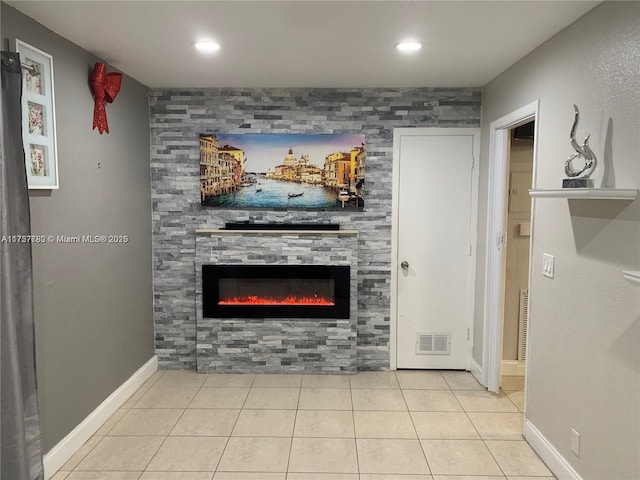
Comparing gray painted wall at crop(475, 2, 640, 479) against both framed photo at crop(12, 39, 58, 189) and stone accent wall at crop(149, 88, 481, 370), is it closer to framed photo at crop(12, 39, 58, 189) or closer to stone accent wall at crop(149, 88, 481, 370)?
stone accent wall at crop(149, 88, 481, 370)

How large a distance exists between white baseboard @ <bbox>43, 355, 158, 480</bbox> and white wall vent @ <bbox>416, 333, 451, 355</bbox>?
2369mm

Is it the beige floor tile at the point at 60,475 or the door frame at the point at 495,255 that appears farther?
the door frame at the point at 495,255

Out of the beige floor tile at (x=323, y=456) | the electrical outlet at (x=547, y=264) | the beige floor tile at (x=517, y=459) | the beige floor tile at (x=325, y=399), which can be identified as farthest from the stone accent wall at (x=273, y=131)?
the electrical outlet at (x=547, y=264)

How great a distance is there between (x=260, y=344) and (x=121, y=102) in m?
2.23

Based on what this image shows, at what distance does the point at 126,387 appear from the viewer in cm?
337

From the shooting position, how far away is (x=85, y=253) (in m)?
2.80

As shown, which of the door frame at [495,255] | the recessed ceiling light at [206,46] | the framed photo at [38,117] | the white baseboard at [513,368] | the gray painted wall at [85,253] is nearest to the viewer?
the framed photo at [38,117]

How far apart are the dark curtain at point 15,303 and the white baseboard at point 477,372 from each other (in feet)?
10.1

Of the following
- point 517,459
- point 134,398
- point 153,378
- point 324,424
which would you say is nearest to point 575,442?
point 517,459

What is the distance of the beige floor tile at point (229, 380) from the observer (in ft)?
12.0

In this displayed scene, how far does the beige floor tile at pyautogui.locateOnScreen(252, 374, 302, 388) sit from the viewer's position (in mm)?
3650

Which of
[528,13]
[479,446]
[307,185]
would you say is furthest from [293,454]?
[528,13]

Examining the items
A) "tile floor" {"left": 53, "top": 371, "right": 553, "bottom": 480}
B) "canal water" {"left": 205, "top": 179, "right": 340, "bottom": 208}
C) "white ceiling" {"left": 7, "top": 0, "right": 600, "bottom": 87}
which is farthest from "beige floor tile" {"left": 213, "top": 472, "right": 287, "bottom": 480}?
"white ceiling" {"left": 7, "top": 0, "right": 600, "bottom": 87}

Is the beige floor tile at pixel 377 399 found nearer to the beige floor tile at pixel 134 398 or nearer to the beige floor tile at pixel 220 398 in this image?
the beige floor tile at pixel 220 398
